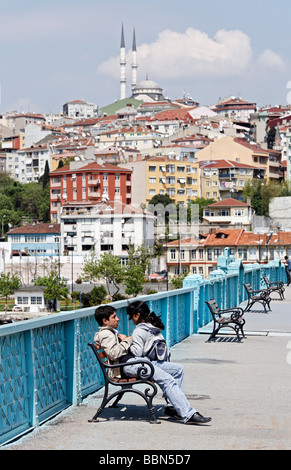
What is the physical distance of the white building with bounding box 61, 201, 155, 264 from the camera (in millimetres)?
102375

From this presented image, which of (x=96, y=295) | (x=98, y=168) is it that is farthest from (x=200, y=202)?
(x=96, y=295)

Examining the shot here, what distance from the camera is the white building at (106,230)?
102 m

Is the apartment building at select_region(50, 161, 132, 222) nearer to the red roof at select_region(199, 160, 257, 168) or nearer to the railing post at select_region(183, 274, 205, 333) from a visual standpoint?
the red roof at select_region(199, 160, 257, 168)

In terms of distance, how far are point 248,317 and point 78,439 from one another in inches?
452

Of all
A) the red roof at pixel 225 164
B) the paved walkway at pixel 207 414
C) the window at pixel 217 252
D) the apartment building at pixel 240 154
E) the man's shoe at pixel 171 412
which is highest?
the apartment building at pixel 240 154

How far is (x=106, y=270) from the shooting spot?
9400cm

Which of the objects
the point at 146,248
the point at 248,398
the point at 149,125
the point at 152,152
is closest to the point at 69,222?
the point at 146,248

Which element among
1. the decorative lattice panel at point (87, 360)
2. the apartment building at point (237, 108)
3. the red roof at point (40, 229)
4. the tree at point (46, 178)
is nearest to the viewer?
the decorative lattice panel at point (87, 360)

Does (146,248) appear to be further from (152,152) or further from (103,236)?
(152,152)

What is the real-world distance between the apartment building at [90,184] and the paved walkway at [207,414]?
106 m

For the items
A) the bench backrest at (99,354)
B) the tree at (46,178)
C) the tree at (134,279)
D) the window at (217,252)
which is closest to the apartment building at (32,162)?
the tree at (46,178)

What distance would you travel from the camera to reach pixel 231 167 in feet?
395

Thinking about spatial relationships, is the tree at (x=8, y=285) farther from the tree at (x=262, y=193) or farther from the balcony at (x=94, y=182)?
the tree at (x=262, y=193)

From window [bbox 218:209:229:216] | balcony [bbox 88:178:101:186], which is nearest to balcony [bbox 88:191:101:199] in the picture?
balcony [bbox 88:178:101:186]
